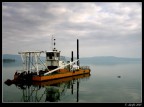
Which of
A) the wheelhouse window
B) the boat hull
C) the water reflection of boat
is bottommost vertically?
the water reflection of boat

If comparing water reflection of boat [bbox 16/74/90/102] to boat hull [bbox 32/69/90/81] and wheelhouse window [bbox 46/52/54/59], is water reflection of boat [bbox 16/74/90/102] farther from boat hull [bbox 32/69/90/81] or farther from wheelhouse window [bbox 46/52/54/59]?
wheelhouse window [bbox 46/52/54/59]

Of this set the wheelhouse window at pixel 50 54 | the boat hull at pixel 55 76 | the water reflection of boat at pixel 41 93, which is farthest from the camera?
the wheelhouse window at pixel 50 54

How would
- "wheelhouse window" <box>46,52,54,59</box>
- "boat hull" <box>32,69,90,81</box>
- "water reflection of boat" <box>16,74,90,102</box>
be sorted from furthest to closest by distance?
1. "wheelhouse window" <box>46,52,54,59</box>
2. "boat hull" <box>32,69,90,81</box>
3. "water reflection of boat" <box>16,74,90,102</box>

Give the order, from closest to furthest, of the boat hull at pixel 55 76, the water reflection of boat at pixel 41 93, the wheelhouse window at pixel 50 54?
1. the water reflection of boat at pixel 41 93
2. the boat hull at pixel 55 76
3. the wheelhouse window at pixel 50 54

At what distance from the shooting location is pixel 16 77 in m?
32.6

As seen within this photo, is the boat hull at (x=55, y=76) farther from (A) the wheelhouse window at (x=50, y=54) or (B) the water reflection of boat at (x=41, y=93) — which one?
(A) the wheelhouse window at (x=50, y=54)

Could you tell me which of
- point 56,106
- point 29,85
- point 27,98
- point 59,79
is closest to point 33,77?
point 29,85

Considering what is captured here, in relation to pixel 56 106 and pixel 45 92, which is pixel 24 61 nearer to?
pixel 45 92

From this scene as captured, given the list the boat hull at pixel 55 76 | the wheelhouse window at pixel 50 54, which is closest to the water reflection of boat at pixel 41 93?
the boat hull at pixel 55 76

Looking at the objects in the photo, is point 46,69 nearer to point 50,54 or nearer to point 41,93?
point 50,54

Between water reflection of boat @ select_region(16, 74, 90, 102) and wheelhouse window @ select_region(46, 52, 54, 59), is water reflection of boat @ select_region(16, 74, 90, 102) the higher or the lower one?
the lower one

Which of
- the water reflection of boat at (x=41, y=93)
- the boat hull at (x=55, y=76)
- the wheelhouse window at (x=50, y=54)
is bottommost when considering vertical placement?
the water reflection of boat at (x=41, y=93)

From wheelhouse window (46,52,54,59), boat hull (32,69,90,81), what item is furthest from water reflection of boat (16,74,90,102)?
wheelhouse window (46,52,54,59)

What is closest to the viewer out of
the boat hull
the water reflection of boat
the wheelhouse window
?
the water reflection of boat
